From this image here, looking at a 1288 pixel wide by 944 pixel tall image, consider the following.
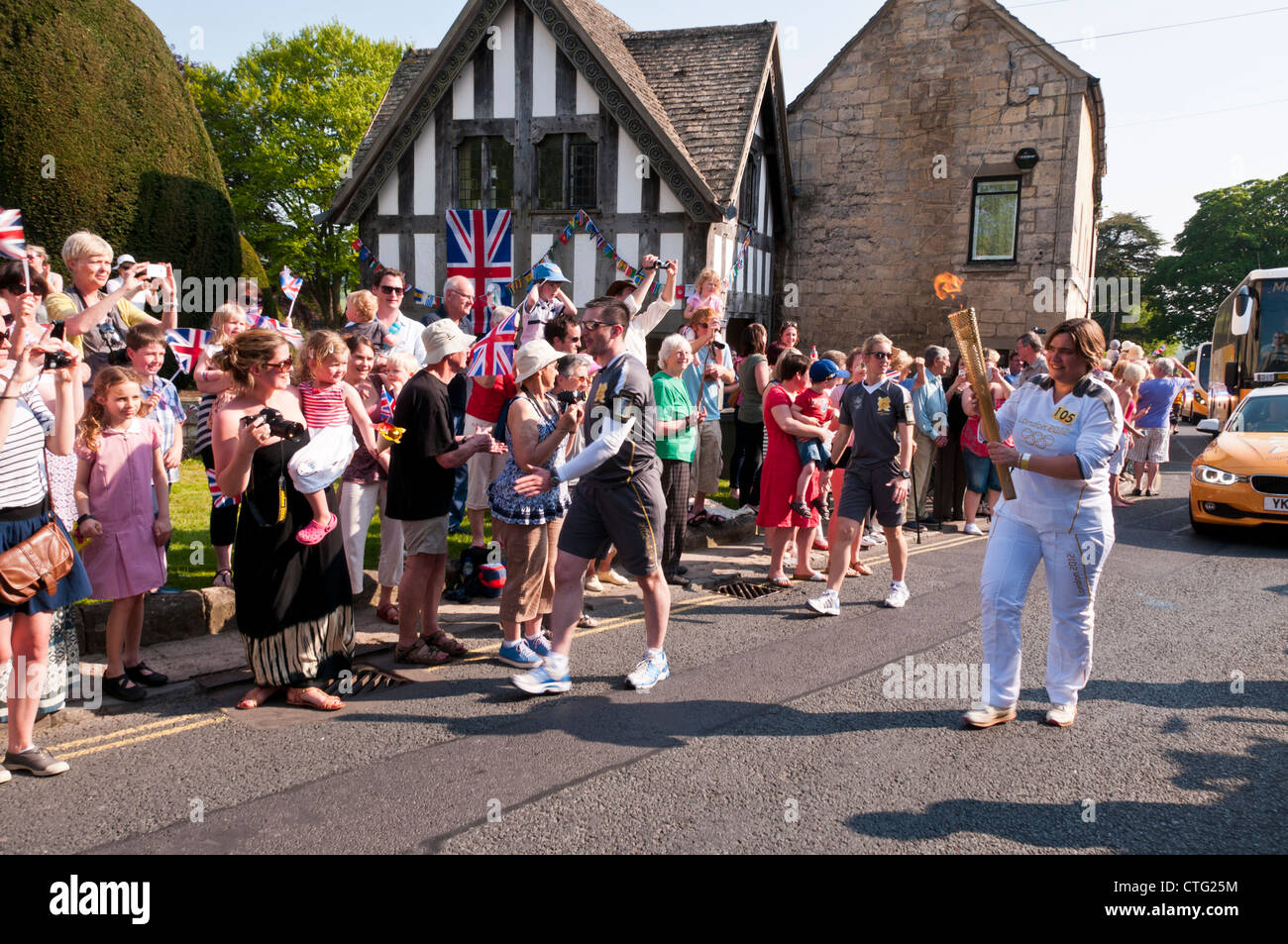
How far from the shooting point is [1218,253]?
5888 cm

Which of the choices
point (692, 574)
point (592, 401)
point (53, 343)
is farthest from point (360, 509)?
point (692, 574)

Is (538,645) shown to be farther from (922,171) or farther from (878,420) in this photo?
(922,171)

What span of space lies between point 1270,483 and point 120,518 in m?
11.1

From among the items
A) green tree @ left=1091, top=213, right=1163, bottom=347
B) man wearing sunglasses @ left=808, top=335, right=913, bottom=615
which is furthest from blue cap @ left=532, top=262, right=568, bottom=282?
green tree @ left=1091, top=213, right=1163, bottom=347

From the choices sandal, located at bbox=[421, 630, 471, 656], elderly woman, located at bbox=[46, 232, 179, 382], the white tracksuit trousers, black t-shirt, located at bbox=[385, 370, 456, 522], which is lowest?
sandal, located at bbox=[421, 630, 471, 656]

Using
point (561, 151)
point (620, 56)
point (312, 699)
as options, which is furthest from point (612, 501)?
point (620, 56)

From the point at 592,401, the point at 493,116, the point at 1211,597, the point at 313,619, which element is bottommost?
the point at 1211,597

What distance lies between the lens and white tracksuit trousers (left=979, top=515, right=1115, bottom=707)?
192 inches

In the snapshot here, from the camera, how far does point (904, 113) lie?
2031 centimetres

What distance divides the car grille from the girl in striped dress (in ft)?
31.3

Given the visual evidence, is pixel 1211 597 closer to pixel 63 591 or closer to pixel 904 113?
pixel 63 591

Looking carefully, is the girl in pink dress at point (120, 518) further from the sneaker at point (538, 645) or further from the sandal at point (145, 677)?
the sneaker at point (538, 645)

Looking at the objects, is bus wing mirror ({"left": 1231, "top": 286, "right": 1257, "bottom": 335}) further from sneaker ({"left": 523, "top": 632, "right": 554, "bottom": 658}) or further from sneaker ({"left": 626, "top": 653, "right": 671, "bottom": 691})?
sneaker ({"left": 523, "top": 632, "right": 554, "bottom": 658})

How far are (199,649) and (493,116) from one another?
14033 millimetres
